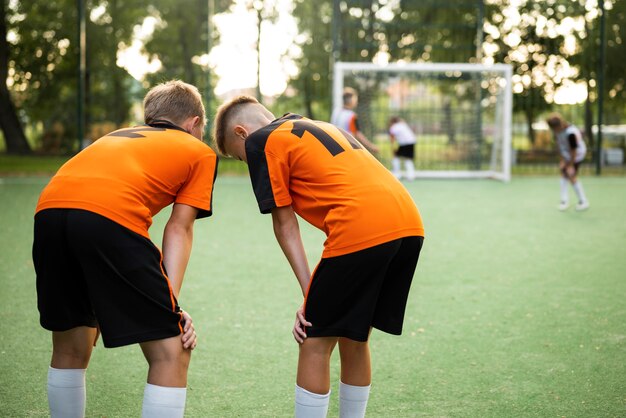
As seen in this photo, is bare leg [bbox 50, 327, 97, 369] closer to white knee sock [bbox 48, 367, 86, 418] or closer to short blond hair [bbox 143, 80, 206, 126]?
white knee sock [bbox 48, 367, 86, 418]

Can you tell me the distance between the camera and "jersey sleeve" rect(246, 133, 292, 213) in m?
2.93

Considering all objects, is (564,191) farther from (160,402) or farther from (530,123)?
(530,123)

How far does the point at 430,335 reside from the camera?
5.08 meters

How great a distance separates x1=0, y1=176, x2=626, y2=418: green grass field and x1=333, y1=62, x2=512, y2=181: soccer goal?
10.9 m

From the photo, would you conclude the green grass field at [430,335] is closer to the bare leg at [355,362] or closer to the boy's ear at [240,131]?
Answer: the bare leg at [355,362]

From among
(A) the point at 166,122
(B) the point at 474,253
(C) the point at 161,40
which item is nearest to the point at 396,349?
(A) the point at 166,122

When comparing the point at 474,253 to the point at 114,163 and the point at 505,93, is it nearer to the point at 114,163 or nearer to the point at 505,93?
the point at 114,163

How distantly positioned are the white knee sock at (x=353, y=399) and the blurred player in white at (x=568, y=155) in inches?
398

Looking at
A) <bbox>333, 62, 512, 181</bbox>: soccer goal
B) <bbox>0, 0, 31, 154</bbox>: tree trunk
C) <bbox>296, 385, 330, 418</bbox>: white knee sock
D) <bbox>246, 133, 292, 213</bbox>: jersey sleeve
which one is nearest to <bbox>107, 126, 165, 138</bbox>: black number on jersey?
<bbox>246, 133, 292, 213</bbox>: jersey sleeve

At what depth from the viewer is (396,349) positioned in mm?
4766

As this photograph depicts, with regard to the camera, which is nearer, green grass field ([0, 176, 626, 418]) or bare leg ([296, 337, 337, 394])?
bare leg ([296, 337, 337, 394])

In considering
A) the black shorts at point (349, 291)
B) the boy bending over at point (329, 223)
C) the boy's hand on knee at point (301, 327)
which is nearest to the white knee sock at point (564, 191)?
the boy bending over at point (329, 223)

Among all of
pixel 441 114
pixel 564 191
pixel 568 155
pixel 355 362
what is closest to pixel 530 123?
pixel 441 114

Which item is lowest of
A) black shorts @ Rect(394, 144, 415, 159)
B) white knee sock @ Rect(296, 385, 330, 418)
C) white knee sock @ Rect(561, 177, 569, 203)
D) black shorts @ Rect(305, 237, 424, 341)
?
white knee sock @ Rect(561, 177, 569, 203)
